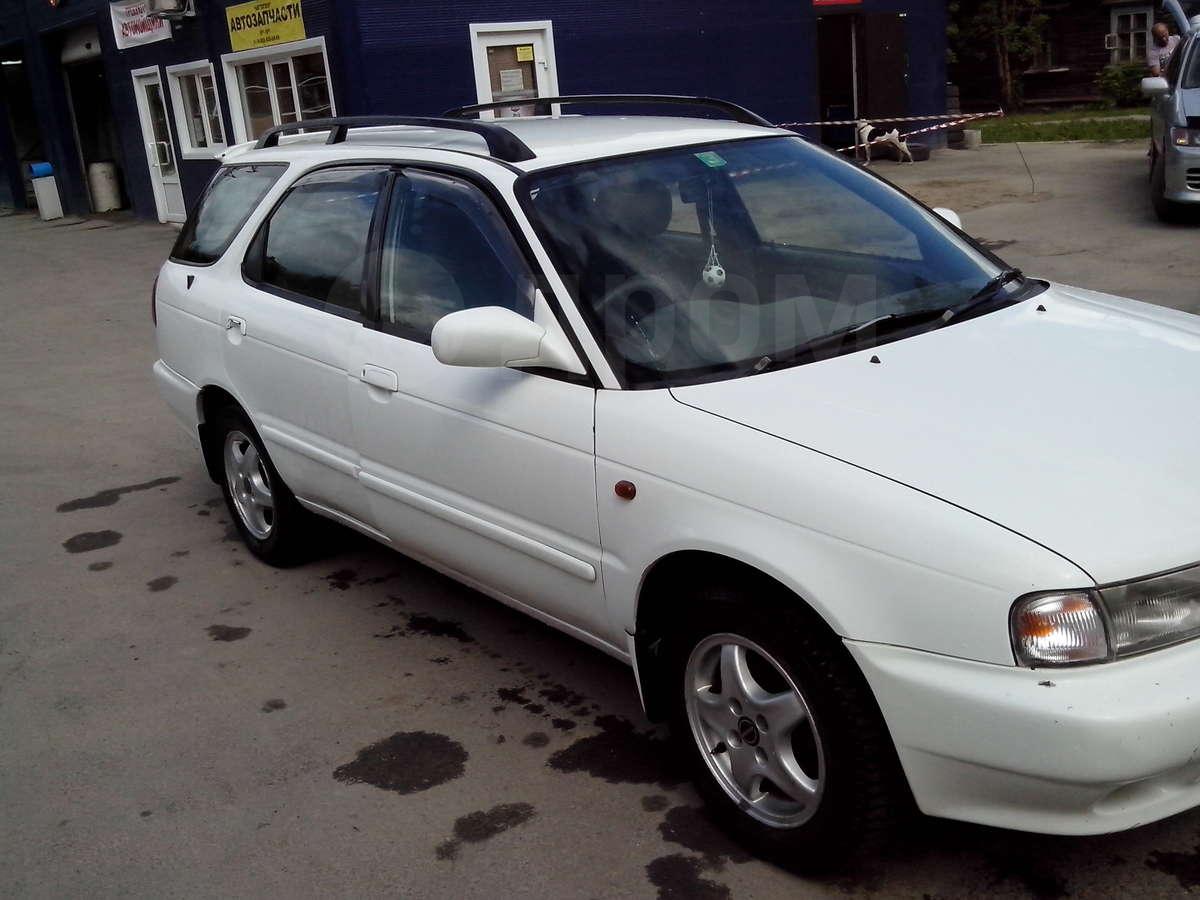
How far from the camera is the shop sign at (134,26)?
57.2 feet

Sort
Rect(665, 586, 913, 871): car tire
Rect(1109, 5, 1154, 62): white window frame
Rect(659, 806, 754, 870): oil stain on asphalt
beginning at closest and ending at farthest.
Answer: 1. Rect(665, 586, 913, 871): car tire
2. Rect(659, 806, 754, 870): oil stain on asphalt
3. Rect(1109, 5, 1154, 62): white window frame

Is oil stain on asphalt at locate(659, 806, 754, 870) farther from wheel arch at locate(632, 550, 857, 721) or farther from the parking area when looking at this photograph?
Result: wheel arch at locate(632, 550, 857, 721)

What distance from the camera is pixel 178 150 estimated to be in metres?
18.2

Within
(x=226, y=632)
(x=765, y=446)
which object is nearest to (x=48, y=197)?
(x=226, y=632)

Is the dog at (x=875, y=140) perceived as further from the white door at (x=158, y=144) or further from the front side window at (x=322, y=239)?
the front side window at (x=322, y=239)

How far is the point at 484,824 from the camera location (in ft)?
10.9

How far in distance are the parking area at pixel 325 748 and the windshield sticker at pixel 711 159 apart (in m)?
1.68

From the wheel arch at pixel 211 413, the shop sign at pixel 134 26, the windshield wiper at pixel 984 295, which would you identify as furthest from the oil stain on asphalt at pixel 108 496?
the shop sign at pixel 134 26

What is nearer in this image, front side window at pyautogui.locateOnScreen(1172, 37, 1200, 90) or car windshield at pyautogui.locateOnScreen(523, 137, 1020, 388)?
car windshield at pyautogui.locateOnScreen(523, 137, 1020, 388)

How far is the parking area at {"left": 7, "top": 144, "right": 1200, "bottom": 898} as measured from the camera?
3.04 m

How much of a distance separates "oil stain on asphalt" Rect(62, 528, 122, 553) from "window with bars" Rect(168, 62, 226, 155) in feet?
39.7

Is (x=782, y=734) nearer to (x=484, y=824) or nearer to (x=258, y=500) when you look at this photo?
(x=484, y=824)

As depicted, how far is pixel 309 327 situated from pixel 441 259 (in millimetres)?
732

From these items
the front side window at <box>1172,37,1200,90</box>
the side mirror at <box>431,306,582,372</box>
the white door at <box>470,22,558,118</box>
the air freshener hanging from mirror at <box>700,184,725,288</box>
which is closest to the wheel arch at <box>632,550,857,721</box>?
the side mirror at <box>431,306,582,372</box>
